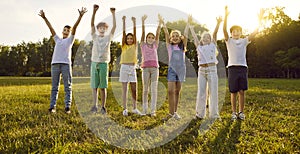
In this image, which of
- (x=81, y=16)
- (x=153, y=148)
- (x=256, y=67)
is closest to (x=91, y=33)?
(x=81, y=16)

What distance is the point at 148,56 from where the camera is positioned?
20.9 feet

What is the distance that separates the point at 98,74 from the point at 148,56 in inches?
44.6

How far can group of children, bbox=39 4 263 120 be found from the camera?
5.93m

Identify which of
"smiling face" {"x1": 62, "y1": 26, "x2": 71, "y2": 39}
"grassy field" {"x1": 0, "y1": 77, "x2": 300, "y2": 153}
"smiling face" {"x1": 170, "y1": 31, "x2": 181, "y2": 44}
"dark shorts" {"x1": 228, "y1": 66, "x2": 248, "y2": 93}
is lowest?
"grassy field" {"x1": 0, "y1": 77, "x2": 300, "y2": 153}

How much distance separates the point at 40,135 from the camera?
417cm

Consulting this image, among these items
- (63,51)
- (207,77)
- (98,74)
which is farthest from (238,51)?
(63,51)

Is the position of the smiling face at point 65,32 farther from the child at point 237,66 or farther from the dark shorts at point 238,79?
the dark shorts at point 238,79

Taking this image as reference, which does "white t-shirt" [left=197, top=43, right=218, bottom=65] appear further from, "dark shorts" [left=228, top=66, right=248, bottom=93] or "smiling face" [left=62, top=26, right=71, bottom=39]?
"smiling face" [left=62, top=26, right=71, bottom=39]

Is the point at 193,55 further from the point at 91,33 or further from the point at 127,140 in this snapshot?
the point at 127,140

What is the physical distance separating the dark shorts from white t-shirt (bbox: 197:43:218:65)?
43 cm

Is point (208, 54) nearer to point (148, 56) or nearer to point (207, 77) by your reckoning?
point (207, 77)

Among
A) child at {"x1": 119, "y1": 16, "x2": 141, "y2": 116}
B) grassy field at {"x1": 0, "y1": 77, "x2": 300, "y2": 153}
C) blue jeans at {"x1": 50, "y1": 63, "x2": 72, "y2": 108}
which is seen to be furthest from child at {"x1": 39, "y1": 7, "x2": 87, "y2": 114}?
child at {"x1": 119, "y1": 16, "x2": 141, "y2": 116}

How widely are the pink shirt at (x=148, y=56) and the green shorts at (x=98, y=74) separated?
83 centimetres

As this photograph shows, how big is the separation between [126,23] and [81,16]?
0.95 meters
